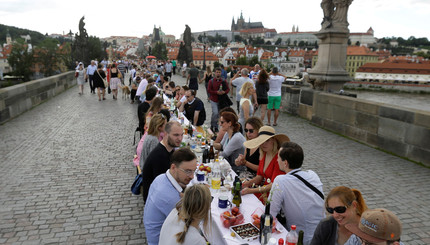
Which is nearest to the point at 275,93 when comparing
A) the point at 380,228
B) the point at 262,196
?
the point at 262,196

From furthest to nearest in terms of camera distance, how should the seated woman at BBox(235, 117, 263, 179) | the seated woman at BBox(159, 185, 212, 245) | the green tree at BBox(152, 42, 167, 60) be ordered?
the green tree at BBox(152, 42, 167, 60) < the seated woman at BBox(235, 117, 263, 179) < the seated woman at BBox(159, 185, 212, 245)

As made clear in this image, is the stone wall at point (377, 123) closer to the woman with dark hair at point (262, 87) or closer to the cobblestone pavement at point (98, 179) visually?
the cobblestone pavement at point (98, 179)

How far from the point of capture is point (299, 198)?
2.80m

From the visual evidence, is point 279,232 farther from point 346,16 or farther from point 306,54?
point 306,54

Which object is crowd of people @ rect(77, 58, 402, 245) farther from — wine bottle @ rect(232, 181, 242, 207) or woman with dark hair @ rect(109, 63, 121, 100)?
woman with dark hair @ rect(109, 63, 121, 100)

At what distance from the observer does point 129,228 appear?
4.03m

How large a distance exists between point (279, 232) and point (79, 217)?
3004 millimetres

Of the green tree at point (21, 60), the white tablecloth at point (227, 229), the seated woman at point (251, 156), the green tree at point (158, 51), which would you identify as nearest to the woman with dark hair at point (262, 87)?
the seated woman at point (251, 156)

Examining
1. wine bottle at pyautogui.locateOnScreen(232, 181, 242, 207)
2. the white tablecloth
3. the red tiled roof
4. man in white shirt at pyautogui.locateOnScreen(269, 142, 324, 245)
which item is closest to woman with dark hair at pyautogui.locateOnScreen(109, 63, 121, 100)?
the white tablecloth

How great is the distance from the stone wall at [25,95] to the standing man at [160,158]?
811cm

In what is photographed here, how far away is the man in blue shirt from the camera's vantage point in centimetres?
266

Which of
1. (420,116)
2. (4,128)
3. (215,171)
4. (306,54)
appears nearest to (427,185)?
(420,116)

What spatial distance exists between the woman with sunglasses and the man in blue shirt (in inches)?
47.4

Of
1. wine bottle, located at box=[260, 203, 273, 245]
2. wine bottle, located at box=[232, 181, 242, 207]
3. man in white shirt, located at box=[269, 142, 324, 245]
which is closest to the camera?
wine bottle, located at box=[260, 203, 273, 245]
